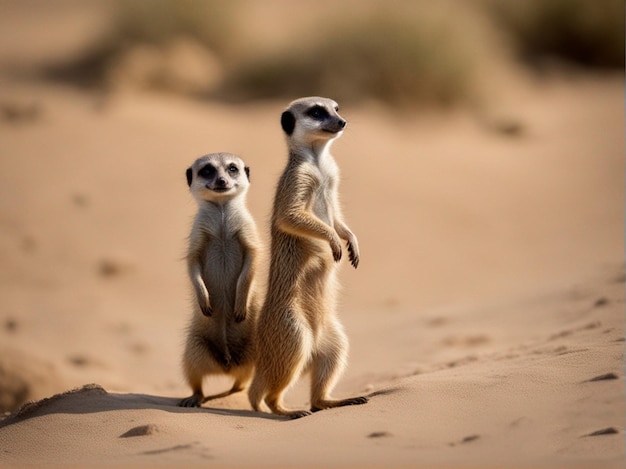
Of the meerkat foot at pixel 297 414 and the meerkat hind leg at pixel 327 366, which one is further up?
the meerkat hind leg at pixel 327 366

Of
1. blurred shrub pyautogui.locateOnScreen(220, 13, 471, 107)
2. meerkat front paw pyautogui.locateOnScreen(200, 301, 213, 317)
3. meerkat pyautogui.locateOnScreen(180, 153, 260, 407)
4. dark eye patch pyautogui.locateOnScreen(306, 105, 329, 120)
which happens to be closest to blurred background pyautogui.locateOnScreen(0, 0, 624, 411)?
blurred shrub pyautogui.locateOnScreen(220, 13, 471, 107)

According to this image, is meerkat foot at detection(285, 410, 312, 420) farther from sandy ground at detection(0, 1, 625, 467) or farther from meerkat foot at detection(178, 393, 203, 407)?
meerkat foot at detection(178, 393, 203, 407)

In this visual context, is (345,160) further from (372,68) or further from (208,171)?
(208,171)

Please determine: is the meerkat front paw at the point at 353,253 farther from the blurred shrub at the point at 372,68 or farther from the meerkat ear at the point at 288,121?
the blurred shrub at the point at 372,68

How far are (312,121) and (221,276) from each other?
0.96 meters

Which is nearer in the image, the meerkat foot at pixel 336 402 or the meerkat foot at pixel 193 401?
the meerkat foot at pixel 336 402

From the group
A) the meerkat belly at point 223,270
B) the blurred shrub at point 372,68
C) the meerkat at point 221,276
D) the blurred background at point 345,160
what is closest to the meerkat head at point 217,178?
the meerkat at point 221,276

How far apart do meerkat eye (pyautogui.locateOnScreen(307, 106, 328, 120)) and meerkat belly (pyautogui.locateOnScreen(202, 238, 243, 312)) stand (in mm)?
796

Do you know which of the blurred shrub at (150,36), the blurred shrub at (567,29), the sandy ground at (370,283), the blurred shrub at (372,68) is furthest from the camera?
the blurred shrub at (567,29)

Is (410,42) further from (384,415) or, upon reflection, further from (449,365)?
(384,415)

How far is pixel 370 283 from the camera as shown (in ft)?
31.7

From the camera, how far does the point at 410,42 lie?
1477cm

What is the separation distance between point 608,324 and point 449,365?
97 cm

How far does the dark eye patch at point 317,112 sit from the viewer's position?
5136 mm
